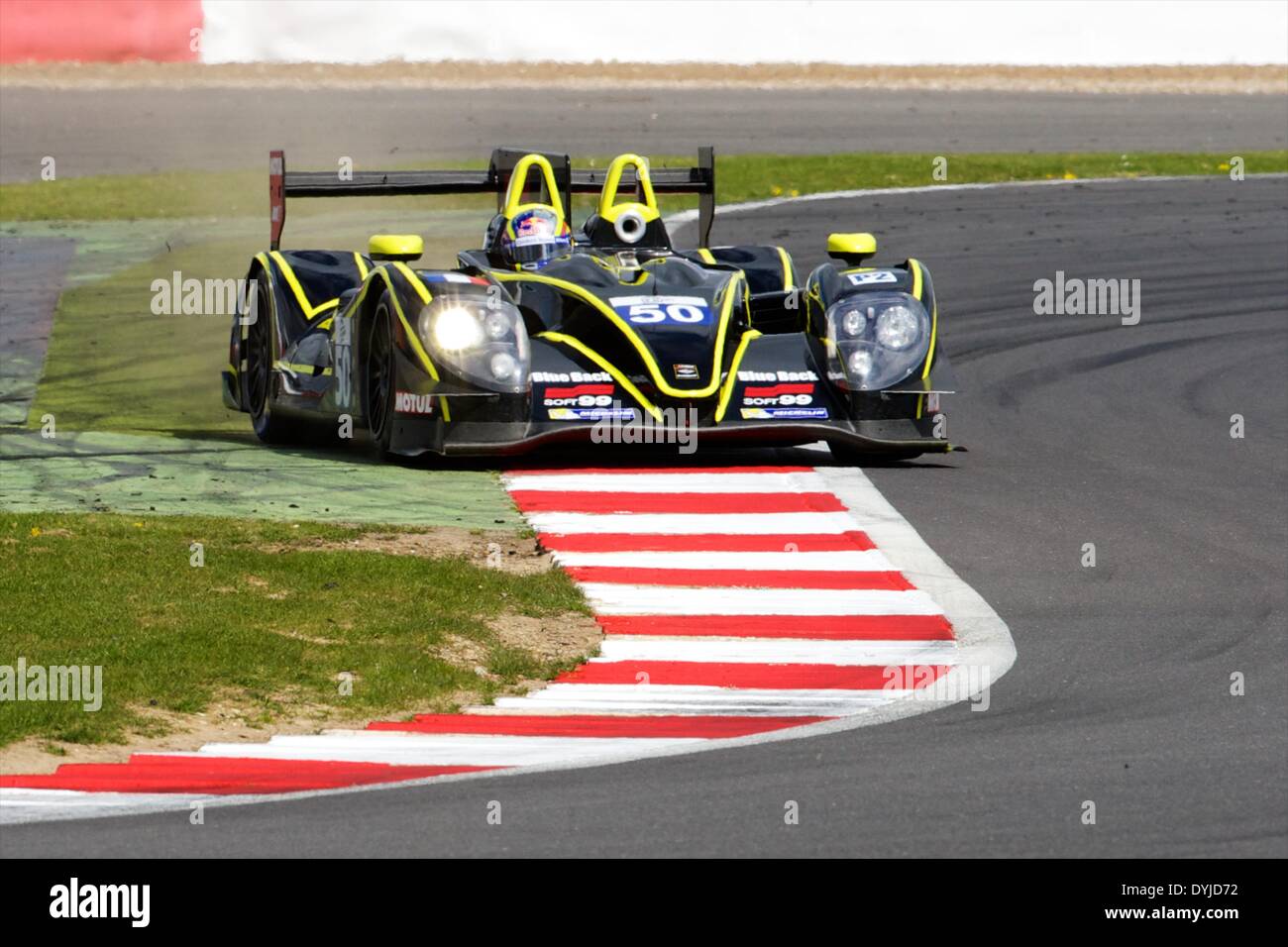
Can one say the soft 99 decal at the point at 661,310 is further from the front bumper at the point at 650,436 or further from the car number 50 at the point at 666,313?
the front bumper at the point at 650,436

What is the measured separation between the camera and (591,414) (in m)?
11.7

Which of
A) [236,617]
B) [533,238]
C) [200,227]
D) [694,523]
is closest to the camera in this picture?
[236,617]

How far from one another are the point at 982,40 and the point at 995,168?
25.8 ft

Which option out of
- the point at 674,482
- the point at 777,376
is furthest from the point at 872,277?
the point at 674,482

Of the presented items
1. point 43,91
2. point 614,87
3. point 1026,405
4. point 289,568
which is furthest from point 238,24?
point 289,568

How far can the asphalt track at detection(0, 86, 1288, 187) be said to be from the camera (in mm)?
27281

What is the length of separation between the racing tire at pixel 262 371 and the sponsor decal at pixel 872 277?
11.4ft

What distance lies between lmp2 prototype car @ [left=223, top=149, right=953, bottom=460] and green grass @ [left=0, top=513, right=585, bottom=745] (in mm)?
1706

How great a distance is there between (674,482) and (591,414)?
21.8 inches

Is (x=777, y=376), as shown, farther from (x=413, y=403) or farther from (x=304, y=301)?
(x=304, y=301)

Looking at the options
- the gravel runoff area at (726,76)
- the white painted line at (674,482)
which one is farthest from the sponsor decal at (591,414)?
the gravel runoff area at (726,76)

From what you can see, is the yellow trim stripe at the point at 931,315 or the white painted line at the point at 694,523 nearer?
the white painted line at the point at 694,523

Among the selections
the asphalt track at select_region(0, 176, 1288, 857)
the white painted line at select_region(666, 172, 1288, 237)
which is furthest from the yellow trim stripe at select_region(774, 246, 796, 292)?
the white painted line at select_region(666, 172, 1288, 237)

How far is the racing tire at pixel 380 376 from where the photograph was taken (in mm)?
11992
